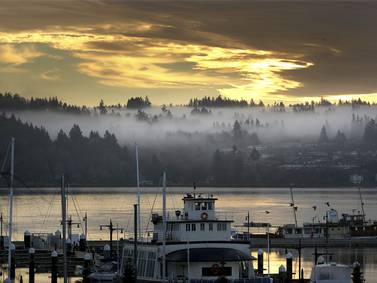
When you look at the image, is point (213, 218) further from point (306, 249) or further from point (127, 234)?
point (127, 234)

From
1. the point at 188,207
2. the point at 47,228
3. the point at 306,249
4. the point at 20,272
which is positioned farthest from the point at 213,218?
the point at 47,228

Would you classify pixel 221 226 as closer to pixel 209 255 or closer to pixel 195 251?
pixel 195 251

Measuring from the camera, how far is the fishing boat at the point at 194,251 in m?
71.2

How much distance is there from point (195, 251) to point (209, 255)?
1.06 meters

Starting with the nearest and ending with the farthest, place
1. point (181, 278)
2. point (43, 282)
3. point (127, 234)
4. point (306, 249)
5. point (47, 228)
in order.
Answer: point (181, 278) < point (43, 282) < point (306, 249) < point (127, 234) < point (47, 228)

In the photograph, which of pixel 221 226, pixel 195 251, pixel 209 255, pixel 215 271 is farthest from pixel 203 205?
pixel 215 271

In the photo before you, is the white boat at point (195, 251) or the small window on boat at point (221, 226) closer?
the white boat at point (195, 251)

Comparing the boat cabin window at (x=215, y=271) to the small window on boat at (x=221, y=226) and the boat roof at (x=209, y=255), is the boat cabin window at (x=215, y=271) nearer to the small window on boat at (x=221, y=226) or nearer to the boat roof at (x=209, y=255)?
the boat roof at (x=209, y=255)

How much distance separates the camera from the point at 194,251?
2837 inches

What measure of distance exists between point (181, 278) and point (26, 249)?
101 feet

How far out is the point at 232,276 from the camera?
71.8 meters

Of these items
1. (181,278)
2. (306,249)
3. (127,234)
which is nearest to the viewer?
(181,278)

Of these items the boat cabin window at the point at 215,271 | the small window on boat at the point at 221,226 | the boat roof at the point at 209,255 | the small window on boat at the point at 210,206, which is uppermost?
the small window on boat at the point at 210,206

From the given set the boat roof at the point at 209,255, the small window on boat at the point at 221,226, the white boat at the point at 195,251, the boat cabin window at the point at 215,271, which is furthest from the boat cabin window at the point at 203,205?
the boat cabin window at the point at 215,271
